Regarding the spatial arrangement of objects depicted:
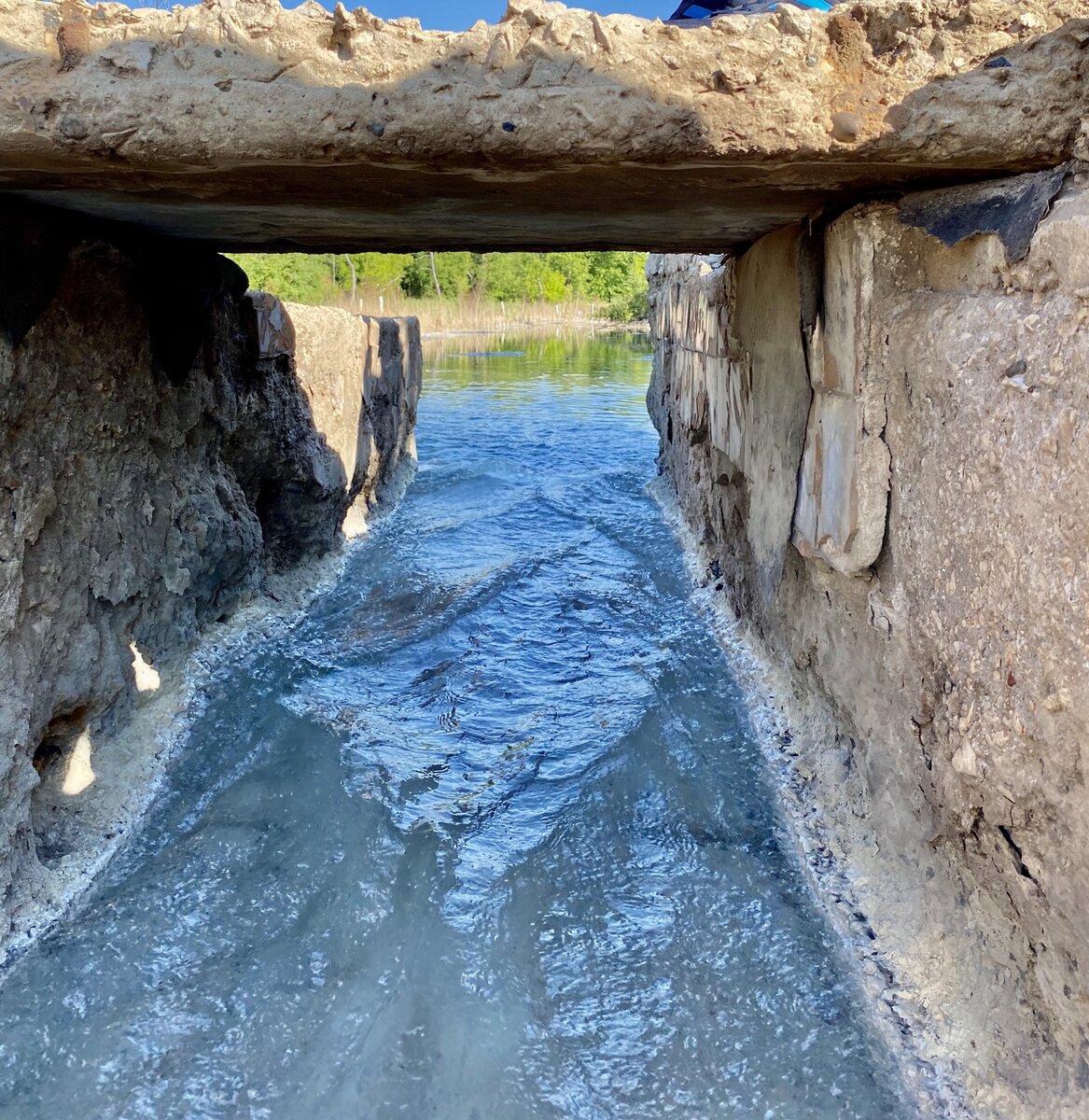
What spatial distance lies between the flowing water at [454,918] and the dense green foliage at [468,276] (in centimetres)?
2035

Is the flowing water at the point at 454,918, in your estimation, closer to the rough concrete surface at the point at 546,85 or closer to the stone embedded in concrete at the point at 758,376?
the stone embedded in concrete at the point at 758,376

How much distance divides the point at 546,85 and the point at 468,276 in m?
38.9

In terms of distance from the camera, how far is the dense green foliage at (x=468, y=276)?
80.8ft

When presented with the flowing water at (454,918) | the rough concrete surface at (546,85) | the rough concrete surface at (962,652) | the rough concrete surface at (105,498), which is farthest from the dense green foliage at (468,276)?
the rough concrete surface at (962,652)

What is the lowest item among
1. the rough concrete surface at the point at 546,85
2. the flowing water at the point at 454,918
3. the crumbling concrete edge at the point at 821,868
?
the flowing water at the point at 454,918

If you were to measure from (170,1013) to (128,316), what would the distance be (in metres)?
1.97

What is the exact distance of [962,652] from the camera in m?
1.76

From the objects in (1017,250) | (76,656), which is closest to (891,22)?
(1017,250)

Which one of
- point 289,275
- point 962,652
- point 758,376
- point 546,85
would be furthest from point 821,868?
point 289,275

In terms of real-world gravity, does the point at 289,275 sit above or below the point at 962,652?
above

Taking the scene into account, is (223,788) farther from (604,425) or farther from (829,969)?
(604,425)

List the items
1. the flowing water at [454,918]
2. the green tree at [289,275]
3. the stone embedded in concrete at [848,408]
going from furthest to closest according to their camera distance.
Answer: the green tree at [289,275] < the stone embedded in concrete at [848,408] < the flowing water at [454,918]

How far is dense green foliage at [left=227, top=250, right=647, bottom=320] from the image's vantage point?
24.6 metres

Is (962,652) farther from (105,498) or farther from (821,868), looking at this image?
(105,498)
